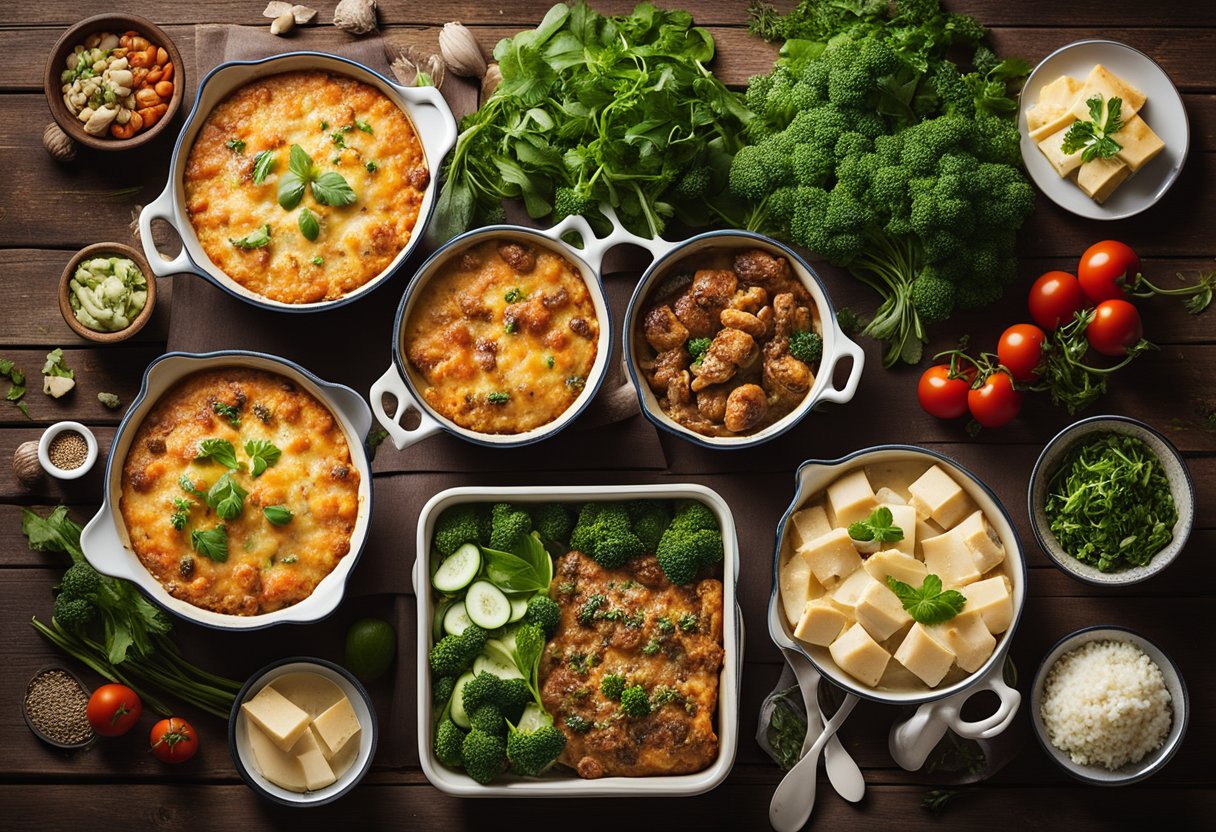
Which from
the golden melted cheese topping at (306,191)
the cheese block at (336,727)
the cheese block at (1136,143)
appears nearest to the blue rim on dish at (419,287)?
the golden melted cheese topping at (306,191)

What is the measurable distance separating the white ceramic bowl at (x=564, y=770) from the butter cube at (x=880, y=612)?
0.49 metres

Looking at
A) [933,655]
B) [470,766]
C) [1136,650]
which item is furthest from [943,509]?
[470,766]

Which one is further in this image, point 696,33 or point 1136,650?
point 696,33

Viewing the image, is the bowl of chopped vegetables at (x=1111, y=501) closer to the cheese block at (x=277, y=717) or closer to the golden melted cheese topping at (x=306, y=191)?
the golden melted cheese topping at (x=306, y=191)

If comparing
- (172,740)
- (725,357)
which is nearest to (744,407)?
(725,357)

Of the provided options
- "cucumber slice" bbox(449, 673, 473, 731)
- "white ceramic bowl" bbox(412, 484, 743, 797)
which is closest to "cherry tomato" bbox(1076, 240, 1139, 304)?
"white ceramic bowl" bbox(412, 484, 743, 797)

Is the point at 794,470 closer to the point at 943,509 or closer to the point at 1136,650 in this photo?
the point at 943,509

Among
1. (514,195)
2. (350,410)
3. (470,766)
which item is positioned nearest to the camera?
(470,766)

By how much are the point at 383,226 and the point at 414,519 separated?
1.22m

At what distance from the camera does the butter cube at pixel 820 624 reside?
395cm

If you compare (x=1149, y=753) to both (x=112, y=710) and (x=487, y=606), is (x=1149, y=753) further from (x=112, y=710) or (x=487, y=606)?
(x=112, y=710)

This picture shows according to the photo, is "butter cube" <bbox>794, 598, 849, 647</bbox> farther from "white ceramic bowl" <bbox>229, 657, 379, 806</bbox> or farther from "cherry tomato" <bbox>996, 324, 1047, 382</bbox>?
"white ceramic bowl" <bbox>229, 657, 379, 806</bbox>

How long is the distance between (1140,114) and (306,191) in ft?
11.8

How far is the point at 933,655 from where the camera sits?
12.9ft
